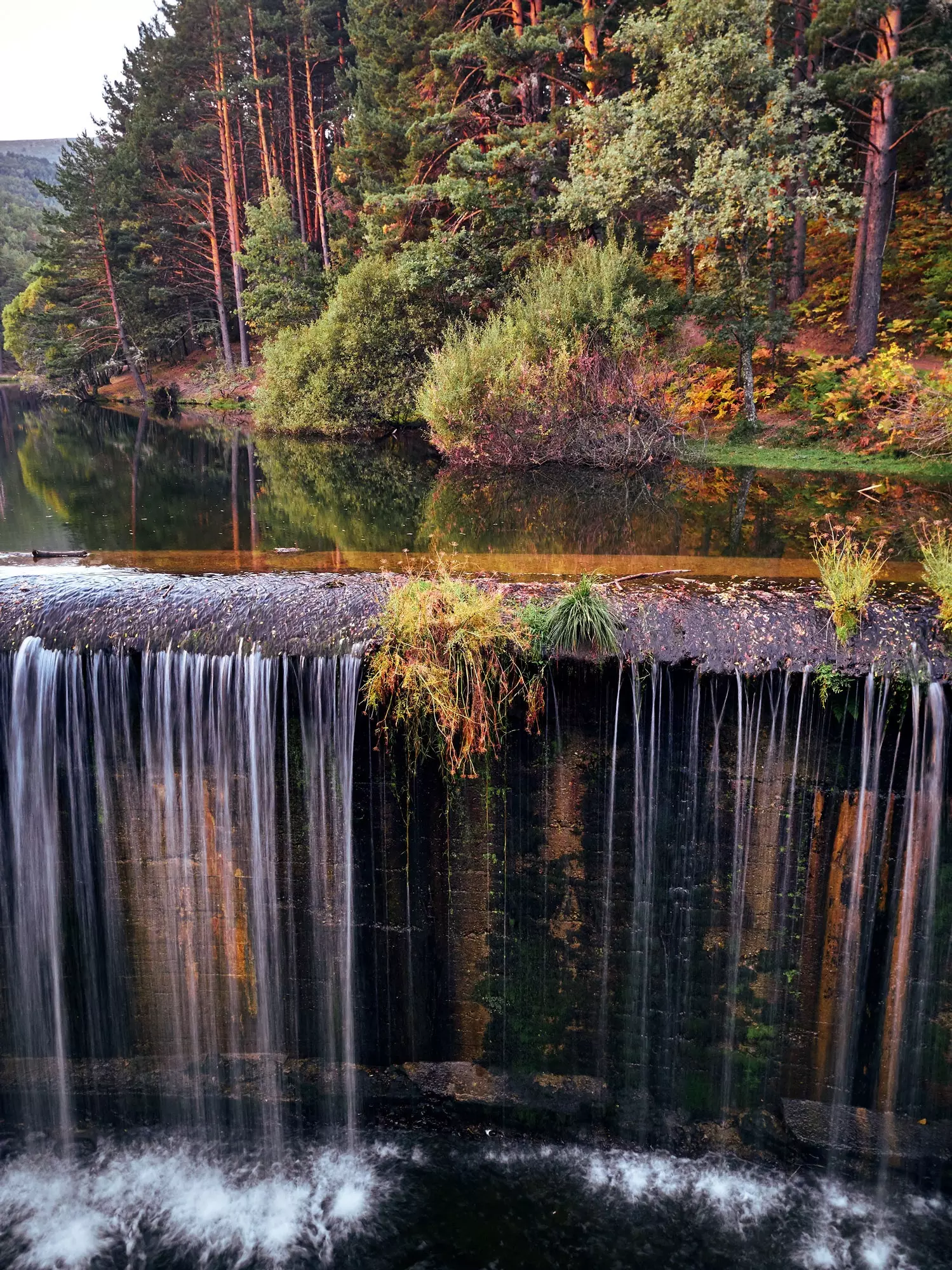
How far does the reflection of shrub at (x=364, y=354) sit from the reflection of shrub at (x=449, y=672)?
781 inches

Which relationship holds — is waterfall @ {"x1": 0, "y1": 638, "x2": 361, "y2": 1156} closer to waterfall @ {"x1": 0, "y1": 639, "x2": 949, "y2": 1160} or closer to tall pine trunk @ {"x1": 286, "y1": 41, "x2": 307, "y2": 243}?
waterfall @ {"x1": 0, "y1": 639, "x2": 949, "y2": 1160}

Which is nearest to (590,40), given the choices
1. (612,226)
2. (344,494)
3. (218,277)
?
(612,226)

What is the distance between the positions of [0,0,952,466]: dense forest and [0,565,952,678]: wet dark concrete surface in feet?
35.5

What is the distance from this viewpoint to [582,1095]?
21.5 ft

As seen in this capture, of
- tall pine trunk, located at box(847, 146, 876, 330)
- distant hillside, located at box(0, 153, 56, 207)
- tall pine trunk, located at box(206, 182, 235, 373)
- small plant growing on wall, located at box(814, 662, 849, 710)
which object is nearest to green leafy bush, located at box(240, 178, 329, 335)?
tall pine trunk, located at box(206, 182, 235, 373)

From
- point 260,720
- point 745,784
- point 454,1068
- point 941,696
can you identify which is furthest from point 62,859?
point 941,696

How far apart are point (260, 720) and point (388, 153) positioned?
2957 centimetres

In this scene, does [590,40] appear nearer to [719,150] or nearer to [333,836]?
[719,150]

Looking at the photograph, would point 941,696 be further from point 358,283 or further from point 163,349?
point 163,349

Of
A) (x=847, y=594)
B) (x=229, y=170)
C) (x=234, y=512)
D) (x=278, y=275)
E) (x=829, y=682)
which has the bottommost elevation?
(x=829, y=682)

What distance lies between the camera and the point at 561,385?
1733 cm

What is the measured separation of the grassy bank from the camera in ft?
48.7

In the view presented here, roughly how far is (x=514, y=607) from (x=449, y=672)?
2.89ft

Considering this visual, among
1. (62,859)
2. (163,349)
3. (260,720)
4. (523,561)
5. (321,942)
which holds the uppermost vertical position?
(163,349)
